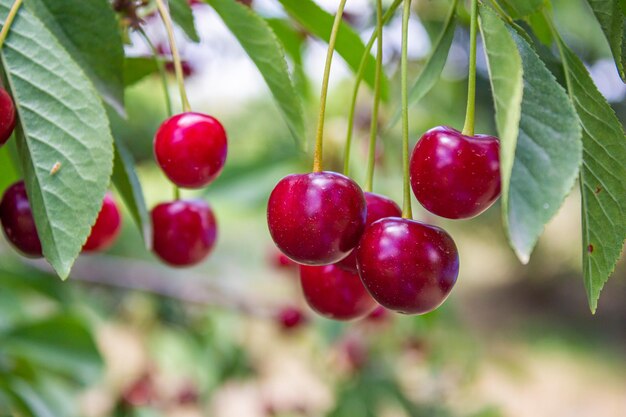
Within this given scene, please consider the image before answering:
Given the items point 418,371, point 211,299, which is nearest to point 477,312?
point 418,371

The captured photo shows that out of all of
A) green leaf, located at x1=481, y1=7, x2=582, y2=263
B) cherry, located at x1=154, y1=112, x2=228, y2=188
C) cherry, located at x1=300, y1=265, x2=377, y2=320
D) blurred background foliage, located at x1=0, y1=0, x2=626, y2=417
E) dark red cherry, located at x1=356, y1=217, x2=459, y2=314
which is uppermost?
green leaf, located at x1=481, y1=7, x2=582, y2=263

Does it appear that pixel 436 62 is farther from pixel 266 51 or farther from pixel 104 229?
pixel 104 229

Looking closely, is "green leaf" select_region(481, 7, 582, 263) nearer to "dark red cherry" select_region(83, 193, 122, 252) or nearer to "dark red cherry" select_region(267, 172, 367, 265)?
"dark red cherry" select_region(267, 172, 367, 265)

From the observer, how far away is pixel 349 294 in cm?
70

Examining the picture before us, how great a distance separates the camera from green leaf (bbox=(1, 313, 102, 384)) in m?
1.47

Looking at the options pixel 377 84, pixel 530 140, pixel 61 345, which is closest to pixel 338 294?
pixel 377 84

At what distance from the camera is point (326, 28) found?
2.86 ft

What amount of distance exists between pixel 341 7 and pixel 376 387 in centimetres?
169

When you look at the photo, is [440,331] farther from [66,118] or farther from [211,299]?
[66,118]

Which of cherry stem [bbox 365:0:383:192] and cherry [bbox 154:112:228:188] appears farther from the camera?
cherry [bbox 154:112:228:188]

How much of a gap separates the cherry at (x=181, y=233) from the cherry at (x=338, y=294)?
20 centimetres

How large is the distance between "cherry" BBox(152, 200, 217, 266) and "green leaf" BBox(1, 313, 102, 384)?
0.69 meters

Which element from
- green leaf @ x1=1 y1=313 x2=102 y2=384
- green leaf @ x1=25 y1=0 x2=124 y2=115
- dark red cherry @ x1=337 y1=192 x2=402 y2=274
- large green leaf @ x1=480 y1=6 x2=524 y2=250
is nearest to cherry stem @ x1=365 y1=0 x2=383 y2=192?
dark red cherry @ x1=337 y1=192 x2=402 y2=274

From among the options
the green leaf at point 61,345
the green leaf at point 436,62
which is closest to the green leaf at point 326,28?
the green leaf at point 436,62
